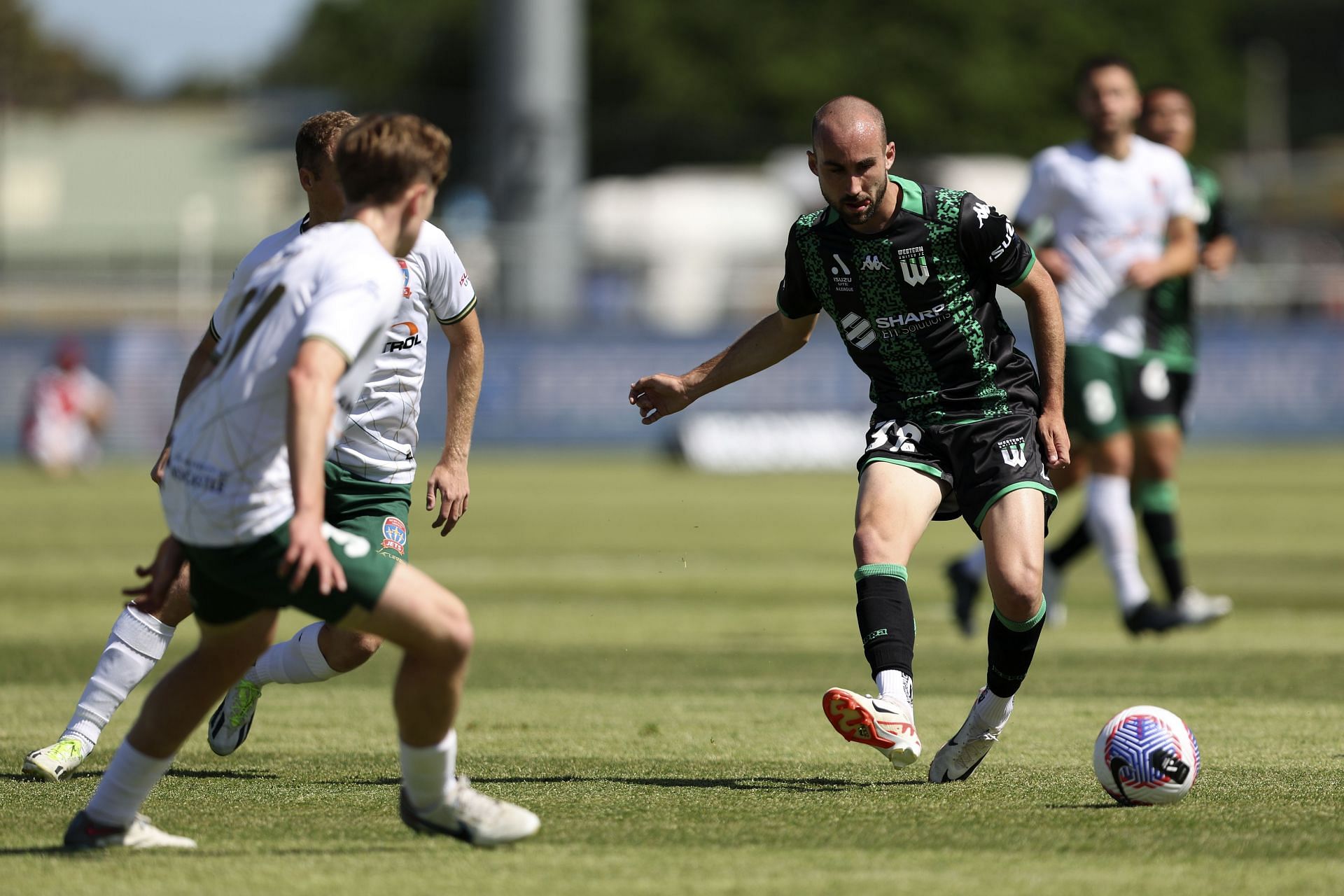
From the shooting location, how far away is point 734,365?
670 cm

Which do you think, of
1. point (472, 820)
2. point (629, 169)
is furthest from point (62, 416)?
point (629, 169)

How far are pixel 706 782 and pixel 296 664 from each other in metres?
1.59

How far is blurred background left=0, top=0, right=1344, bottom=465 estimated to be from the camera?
31.8 meters

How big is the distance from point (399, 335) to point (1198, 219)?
613 centimetres

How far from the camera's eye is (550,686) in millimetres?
8977

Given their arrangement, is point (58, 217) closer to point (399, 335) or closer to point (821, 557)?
point (821, 557)

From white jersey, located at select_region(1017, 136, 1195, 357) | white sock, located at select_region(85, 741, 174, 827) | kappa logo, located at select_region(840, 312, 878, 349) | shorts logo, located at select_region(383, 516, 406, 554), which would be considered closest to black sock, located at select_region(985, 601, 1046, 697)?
kappa logo, located at select_region(840, 312, 878, 349)

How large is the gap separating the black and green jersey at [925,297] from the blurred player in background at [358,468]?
3.76ft

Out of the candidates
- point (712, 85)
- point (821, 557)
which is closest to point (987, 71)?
point (712, 85)

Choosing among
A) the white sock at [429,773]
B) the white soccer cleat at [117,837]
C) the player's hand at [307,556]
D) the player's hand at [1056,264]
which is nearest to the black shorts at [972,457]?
the white sock at [429,773]

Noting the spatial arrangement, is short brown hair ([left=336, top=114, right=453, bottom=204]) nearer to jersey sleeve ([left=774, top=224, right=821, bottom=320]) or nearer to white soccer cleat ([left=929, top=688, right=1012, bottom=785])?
jersey sleeve ([left=774, top=224, right=821, bottom=320])

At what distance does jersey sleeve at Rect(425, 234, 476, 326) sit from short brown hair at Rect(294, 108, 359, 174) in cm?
52

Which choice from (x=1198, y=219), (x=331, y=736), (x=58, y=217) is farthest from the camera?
(x=58, y=217)

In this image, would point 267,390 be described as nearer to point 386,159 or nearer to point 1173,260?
point 386,159
